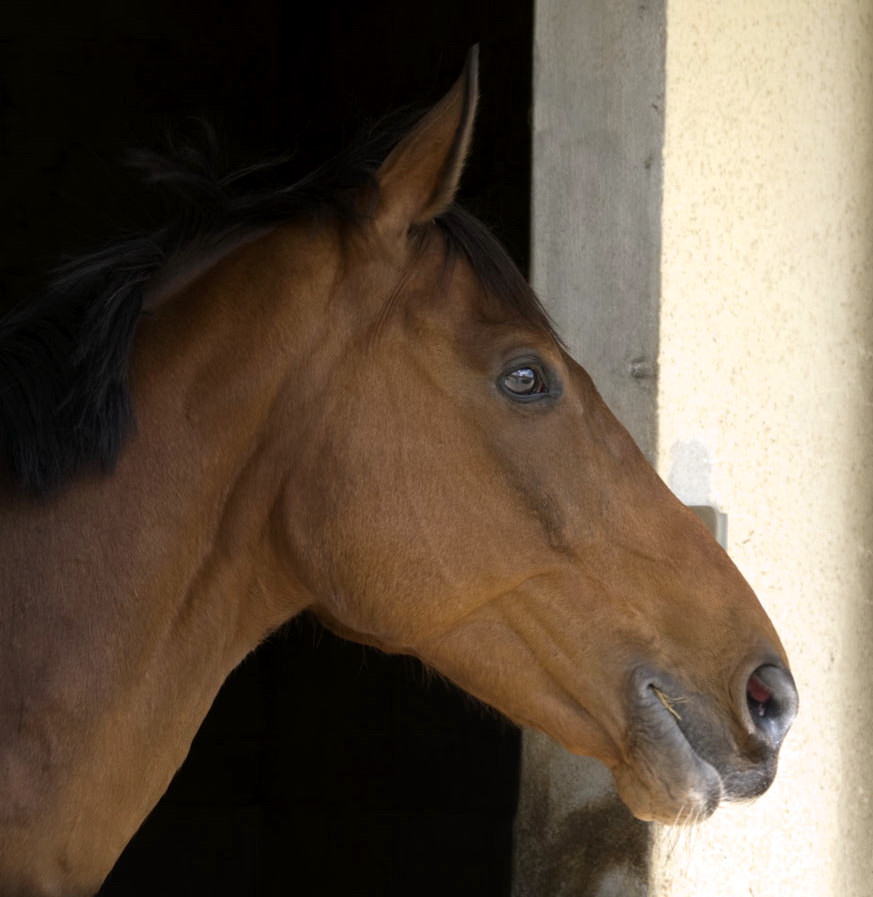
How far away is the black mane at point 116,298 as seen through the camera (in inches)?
70.9

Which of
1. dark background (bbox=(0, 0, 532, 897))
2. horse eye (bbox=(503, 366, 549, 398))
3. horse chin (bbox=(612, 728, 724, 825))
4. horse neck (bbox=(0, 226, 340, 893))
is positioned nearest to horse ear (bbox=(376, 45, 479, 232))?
horse neck (bbox=(0, 226, 340, 893))

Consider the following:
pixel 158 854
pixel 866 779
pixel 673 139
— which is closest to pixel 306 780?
pixel 158 854

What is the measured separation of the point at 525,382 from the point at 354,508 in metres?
0.34

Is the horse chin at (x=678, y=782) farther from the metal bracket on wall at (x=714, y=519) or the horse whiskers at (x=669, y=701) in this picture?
the metal bracket on wall at (x=714, y=519)

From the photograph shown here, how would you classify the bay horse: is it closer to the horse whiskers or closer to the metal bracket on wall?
the horse whiskers

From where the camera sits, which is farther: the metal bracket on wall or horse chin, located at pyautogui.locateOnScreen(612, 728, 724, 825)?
the metal bracket on wall

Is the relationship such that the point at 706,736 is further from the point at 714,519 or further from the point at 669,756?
the point at 714,519

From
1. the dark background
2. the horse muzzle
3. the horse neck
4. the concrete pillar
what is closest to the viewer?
the horse neck

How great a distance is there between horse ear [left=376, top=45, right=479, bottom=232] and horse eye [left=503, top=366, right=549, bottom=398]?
0.93 ft

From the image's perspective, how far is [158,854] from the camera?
17.3 feet

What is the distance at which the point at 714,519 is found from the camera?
2732 millimetres

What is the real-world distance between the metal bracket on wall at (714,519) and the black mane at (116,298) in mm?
802

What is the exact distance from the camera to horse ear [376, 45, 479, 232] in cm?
187

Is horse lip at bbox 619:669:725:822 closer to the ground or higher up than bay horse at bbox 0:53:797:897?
closer to the ground
